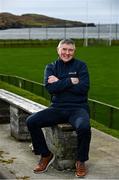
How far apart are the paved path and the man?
0.19 metres

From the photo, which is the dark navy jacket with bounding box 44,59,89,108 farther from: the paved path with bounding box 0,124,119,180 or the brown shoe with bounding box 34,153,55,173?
the paved path with bounding box 0,124,119,180

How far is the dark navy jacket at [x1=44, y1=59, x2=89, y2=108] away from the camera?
7031 millimetres

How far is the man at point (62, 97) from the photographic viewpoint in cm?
704

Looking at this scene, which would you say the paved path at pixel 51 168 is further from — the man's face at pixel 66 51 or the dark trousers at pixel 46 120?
the man's face at pixel 66 51

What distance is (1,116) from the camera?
10516 millimetres

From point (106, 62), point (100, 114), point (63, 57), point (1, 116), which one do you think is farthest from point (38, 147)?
point (106, 62)

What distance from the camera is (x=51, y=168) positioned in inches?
286

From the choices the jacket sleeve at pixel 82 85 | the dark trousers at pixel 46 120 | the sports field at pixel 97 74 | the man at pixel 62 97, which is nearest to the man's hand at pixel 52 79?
the man at pixel 62 97

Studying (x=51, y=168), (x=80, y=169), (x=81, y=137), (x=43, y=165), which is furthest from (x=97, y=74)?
(x=81, y=137)

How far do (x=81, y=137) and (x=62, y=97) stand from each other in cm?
72

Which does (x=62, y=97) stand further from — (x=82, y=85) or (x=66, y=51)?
(x=66, y=51)

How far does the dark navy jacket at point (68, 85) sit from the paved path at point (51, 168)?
888 millimetres

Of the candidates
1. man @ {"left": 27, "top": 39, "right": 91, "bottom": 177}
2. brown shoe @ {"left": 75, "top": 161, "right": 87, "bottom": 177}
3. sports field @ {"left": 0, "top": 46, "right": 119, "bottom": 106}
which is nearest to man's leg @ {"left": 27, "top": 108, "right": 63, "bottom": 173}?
man @ {"left": 27, "top": 39, "right": 91, "bottom": 177}

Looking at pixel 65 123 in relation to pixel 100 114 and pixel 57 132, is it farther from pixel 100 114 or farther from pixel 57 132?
pixel 100 114
